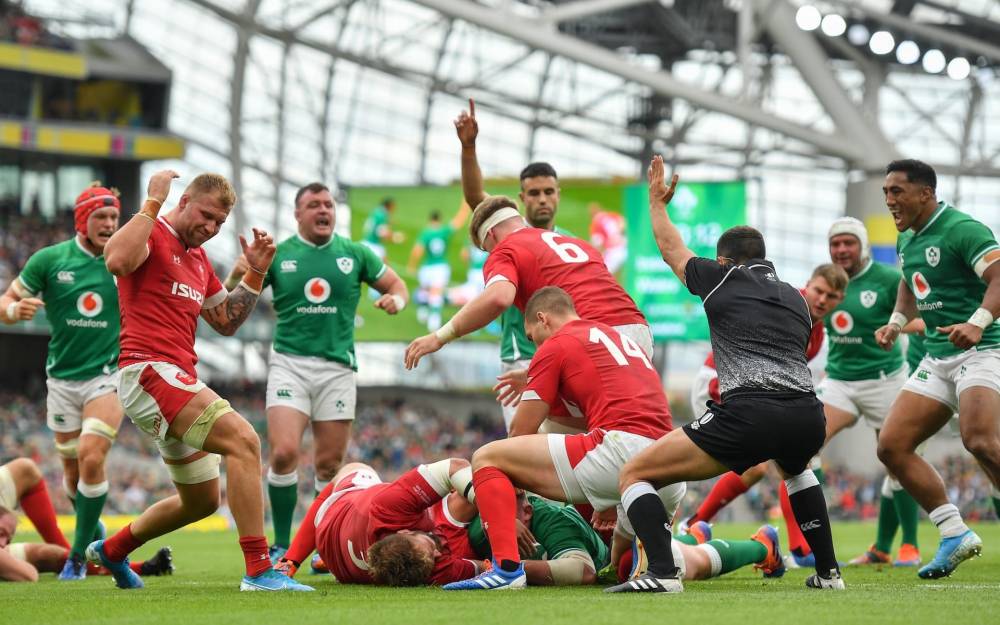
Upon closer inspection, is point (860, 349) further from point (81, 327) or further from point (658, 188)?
point (81, 327)

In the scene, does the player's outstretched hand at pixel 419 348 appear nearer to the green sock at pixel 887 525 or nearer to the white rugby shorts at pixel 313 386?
the white rugby shorts at pixel 313 386

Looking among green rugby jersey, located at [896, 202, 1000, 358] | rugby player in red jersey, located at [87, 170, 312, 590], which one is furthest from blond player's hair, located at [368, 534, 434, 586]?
green rugby jersey, located at [896, 202, 1000, 358]

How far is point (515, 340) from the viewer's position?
1008 centimetres

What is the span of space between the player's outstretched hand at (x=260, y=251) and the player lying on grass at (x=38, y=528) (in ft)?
8.88

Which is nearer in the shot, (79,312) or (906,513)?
(79,312)

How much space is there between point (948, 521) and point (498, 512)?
314 centimetres

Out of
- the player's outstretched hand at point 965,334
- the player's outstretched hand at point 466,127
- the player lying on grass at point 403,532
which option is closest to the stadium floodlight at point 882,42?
the player's outstretched hand at point 466,127

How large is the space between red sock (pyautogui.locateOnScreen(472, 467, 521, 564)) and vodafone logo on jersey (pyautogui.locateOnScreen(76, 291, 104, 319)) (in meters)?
4.35

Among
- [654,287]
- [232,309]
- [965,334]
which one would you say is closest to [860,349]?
[965,334]

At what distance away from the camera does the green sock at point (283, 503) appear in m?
9.77

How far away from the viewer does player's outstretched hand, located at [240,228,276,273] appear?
7.36 m

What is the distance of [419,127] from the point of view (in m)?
42.6

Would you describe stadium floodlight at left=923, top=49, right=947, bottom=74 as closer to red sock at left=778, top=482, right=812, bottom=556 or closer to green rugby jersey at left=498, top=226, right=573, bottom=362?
red sock at left=778, top=482, right=812, bottom=556

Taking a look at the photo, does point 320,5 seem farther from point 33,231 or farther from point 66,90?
point 33,231
